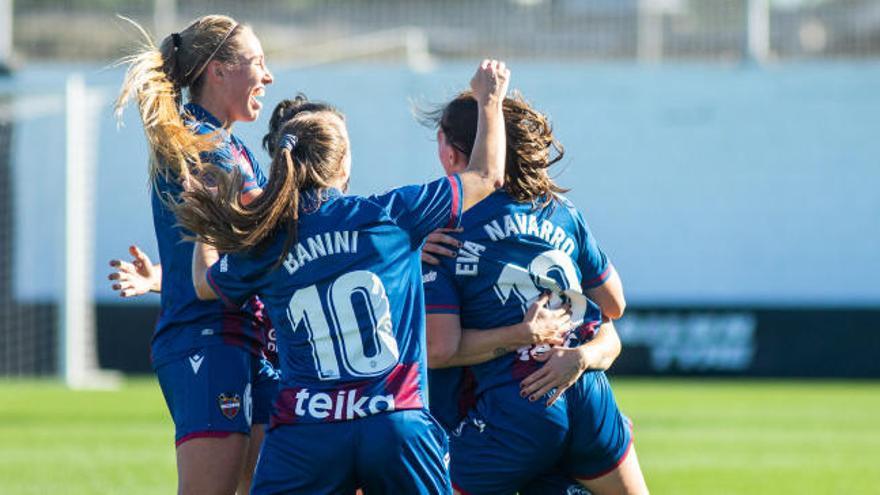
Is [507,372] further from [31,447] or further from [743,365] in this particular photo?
[743,365]

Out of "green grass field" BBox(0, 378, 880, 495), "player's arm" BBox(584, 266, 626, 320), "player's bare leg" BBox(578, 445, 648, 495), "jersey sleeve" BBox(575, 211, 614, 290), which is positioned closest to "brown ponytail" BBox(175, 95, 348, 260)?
"jersey sleeve" BBox(575, 211, 614, 290)

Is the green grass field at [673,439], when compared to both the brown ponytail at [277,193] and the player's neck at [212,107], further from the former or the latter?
the brown ponytail at [277,193]

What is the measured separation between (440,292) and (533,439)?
0.54 m

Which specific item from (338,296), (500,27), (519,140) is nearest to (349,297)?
(338,296)

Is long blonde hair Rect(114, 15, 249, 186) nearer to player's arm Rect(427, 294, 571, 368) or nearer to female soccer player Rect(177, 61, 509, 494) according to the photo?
female soccer player Rect(177, 61, 509, 494)

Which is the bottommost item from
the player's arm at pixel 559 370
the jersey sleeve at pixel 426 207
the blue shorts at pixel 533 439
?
the blue shorts at pixel 533 439

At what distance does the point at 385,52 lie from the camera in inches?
895

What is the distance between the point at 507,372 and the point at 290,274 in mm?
816

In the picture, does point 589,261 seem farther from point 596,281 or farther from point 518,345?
point 518,345

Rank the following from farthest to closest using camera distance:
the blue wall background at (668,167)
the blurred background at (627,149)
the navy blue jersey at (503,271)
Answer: the blue wall background at (668,167), the blurred background at (627,149), the navy blue jersey at (503,271)

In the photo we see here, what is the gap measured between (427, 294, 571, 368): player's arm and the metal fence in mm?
17815

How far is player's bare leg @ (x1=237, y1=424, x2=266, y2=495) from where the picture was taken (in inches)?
195

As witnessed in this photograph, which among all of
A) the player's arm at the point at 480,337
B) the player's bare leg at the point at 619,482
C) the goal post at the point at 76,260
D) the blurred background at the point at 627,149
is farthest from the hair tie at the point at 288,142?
the blurred background at the point at 627,149

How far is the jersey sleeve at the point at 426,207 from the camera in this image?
4.23 m
